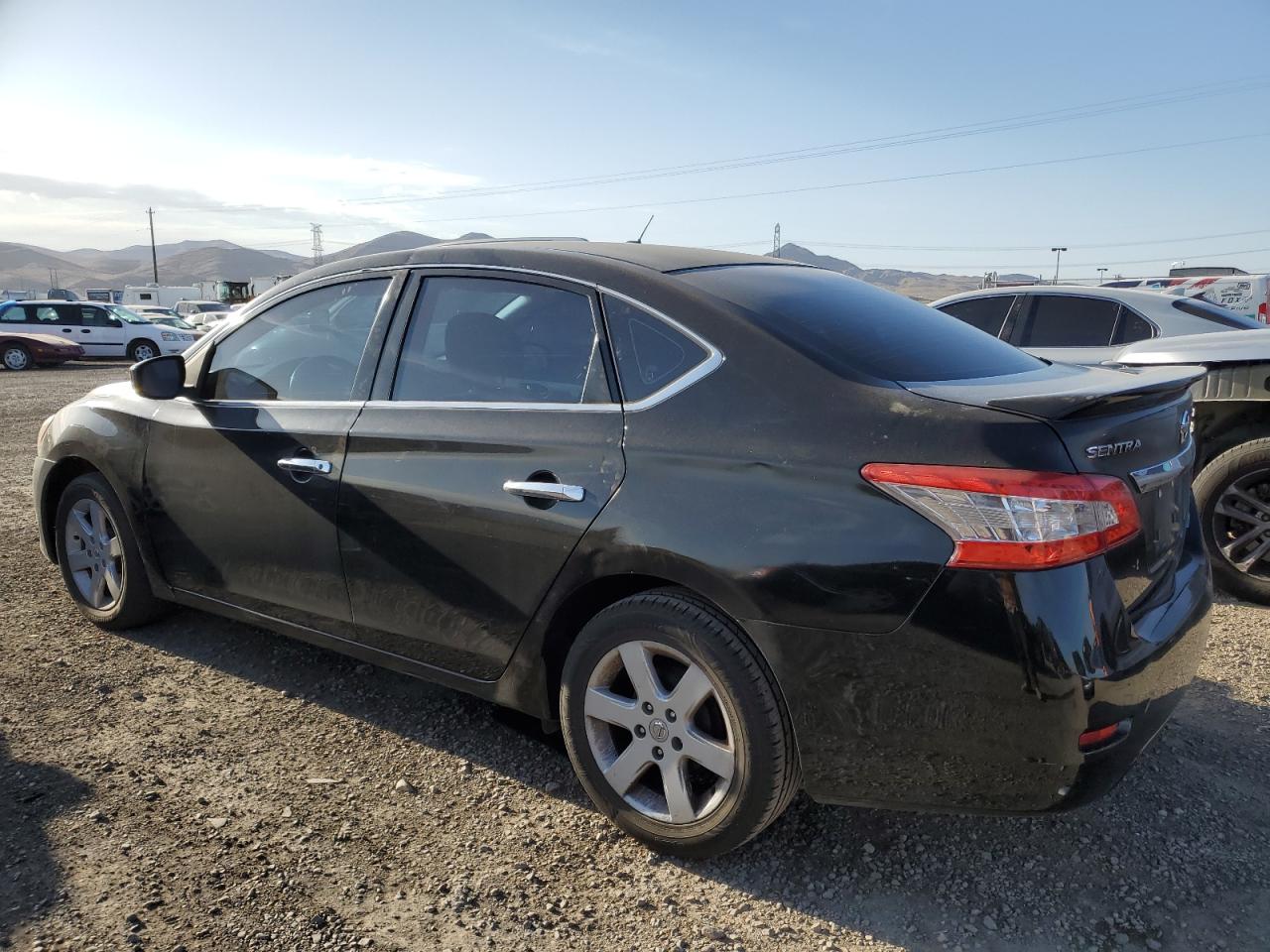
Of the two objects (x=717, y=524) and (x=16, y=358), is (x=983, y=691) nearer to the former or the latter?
(x=717, y=524)

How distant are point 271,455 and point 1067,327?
19.7 ft

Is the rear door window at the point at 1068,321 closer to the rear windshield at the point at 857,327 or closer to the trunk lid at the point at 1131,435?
the rear windshield at the point at 857,327

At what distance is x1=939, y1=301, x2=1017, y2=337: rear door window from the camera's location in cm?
734

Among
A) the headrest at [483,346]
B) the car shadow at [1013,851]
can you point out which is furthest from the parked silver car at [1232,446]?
the headrest at [483,346]

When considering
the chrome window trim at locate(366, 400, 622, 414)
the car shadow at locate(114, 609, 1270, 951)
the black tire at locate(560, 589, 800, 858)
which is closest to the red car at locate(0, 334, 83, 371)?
the car shadow at locate(114, 609, 1270, 951)

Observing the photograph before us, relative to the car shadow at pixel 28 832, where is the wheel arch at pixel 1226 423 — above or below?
above

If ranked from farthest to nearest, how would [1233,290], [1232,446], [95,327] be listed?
[95,327] < [1233,290] < [1232,446]

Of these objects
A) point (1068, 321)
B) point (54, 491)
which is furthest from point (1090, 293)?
point (54, 491)

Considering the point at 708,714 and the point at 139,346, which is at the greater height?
the point at 708,714

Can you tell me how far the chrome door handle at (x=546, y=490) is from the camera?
2535 millimetres

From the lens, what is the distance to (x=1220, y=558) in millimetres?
4594

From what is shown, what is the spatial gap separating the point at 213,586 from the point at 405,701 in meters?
0.87

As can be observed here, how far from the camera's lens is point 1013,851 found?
2629 millimetres

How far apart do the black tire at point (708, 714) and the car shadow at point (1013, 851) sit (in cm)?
17
